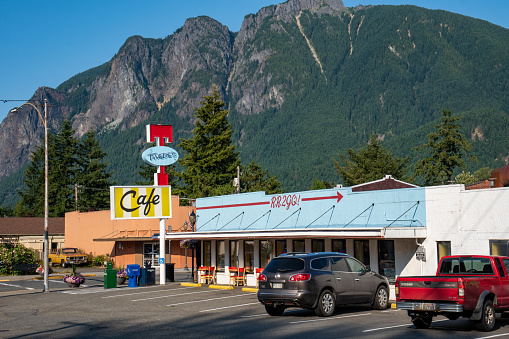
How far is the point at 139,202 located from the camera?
34125 mm

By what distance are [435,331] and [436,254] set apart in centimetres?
833

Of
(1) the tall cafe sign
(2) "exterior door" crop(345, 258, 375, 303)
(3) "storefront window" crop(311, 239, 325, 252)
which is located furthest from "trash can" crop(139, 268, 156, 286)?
(2) "exterior door" crop(345, 258, 375, 303)

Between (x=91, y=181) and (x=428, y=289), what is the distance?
9829 cm

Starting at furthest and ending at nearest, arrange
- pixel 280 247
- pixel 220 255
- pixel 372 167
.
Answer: pixel 372 167 → pixel 220 255 → pixel 280 247

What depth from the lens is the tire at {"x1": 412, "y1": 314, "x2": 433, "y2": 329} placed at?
15992 millimetres

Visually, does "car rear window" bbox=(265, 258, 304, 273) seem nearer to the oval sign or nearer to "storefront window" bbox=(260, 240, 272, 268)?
"storefront window" bbox=(260, 240, 272, 268)

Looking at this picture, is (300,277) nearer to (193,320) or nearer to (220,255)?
(193,320)

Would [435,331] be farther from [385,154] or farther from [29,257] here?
[385,154]

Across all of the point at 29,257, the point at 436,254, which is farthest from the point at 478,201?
the point at 29,257

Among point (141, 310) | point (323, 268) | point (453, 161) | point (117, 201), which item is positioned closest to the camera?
point (323, 268)

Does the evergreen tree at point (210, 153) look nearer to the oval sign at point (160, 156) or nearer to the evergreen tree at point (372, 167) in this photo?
the evergreen tree at point (372, 167)

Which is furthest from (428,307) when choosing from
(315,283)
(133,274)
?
(133,274)

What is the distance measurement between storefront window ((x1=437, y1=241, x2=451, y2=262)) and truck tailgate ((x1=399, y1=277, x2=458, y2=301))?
7985mm

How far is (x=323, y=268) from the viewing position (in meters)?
18.8
